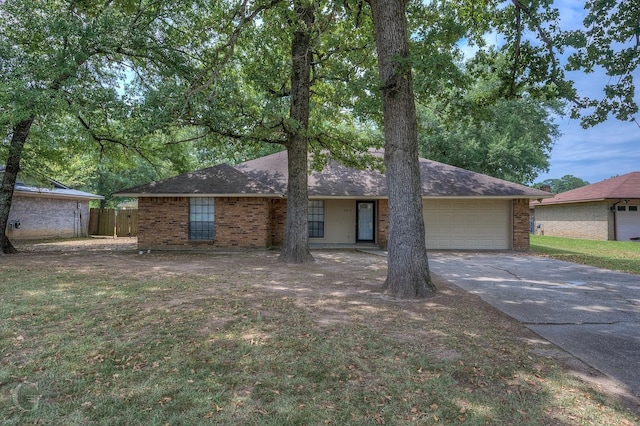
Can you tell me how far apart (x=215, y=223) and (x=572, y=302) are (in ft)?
37.5

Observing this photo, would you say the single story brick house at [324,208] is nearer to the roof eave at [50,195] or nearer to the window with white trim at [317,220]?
the window with white trim at [317,220]

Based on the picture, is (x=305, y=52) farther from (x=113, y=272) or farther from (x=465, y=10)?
(x=113, y=272)

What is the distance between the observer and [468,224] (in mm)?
15258

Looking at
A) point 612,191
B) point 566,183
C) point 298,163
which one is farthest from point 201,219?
point 566,183

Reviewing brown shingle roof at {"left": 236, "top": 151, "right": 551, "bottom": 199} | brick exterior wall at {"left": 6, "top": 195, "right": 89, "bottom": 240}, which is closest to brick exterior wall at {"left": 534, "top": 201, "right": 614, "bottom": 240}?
brown shingle roof at {"left": 236, "top": 151, "right": 551, "bottom": 199}

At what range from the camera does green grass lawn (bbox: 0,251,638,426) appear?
8.71ft

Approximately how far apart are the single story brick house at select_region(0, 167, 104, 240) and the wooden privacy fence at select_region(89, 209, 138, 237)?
0.47m

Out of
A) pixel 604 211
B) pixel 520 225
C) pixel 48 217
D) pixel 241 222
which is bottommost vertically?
pixel 520 225

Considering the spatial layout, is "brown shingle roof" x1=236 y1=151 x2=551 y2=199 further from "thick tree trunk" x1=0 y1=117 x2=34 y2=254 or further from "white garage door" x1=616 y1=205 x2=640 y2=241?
"white garage door" x1=616 y1=205 x2=640 y2=241

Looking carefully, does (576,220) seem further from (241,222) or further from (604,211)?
(241,222)

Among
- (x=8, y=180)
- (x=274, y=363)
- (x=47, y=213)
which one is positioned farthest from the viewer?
(x=47, y=213)

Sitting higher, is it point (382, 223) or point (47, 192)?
point (47, 192)

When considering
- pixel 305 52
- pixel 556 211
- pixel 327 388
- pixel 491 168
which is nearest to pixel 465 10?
pixel 305 52

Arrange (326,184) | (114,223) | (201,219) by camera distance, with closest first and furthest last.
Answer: (201,219) < (326,184) < (114,223)
